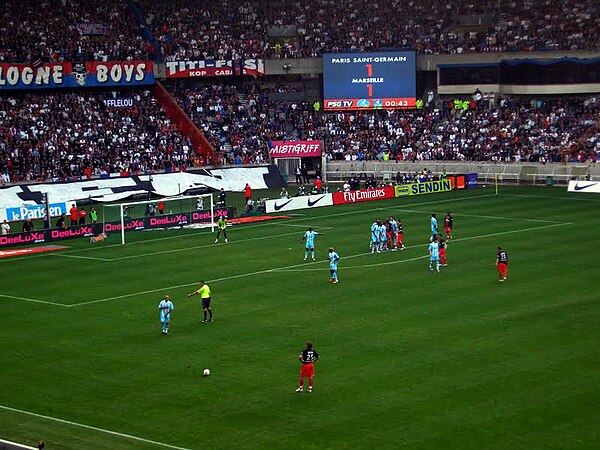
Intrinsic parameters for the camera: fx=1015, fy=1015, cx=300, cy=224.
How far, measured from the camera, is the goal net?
57844 millimetres

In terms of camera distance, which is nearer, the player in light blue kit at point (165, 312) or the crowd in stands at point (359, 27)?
the player in light blue kit at point (165, 312)

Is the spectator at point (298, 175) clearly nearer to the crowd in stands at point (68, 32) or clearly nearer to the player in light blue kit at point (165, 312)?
the crowd in stands at point (68, 32)

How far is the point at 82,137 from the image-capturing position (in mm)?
79250

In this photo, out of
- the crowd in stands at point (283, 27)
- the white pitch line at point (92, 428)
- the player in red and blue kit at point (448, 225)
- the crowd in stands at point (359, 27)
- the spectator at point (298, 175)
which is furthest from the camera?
the crowd in stands at point (359, 27)

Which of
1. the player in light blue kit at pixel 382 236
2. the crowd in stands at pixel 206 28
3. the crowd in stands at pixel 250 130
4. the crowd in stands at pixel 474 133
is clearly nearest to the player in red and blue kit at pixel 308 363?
the player in light blue kit at pixel 382 236

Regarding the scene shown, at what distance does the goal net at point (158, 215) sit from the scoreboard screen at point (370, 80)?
93.9 feet

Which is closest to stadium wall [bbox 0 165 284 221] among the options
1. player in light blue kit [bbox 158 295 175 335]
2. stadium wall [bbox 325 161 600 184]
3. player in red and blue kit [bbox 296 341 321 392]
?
stadium wall [bbox 325 161 600 184]

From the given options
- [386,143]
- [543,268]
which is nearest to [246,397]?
[543,268]

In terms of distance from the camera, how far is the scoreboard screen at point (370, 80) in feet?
285

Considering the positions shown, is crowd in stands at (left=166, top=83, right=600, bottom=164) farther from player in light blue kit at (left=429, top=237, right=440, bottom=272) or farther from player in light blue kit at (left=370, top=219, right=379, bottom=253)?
player in light blue kit at (left=429, top=237, right=440, bottom=272)

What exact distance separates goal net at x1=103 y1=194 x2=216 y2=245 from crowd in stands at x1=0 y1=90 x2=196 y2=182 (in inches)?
648

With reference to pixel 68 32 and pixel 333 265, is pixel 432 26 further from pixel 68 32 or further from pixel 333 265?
pixel 333 265

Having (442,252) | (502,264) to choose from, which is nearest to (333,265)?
(442,252)

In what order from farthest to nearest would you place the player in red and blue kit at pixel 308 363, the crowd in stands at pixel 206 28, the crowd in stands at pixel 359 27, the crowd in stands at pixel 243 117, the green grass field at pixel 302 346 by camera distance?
1. the crowd in stands at pixel 206 28
2. the crowd in stands at pixel 359 27
3. the crowd in stands at pixel 243 117
4. the player in red and blue kit at pixel 308 363
5. the green grass field at pixel 302 346
